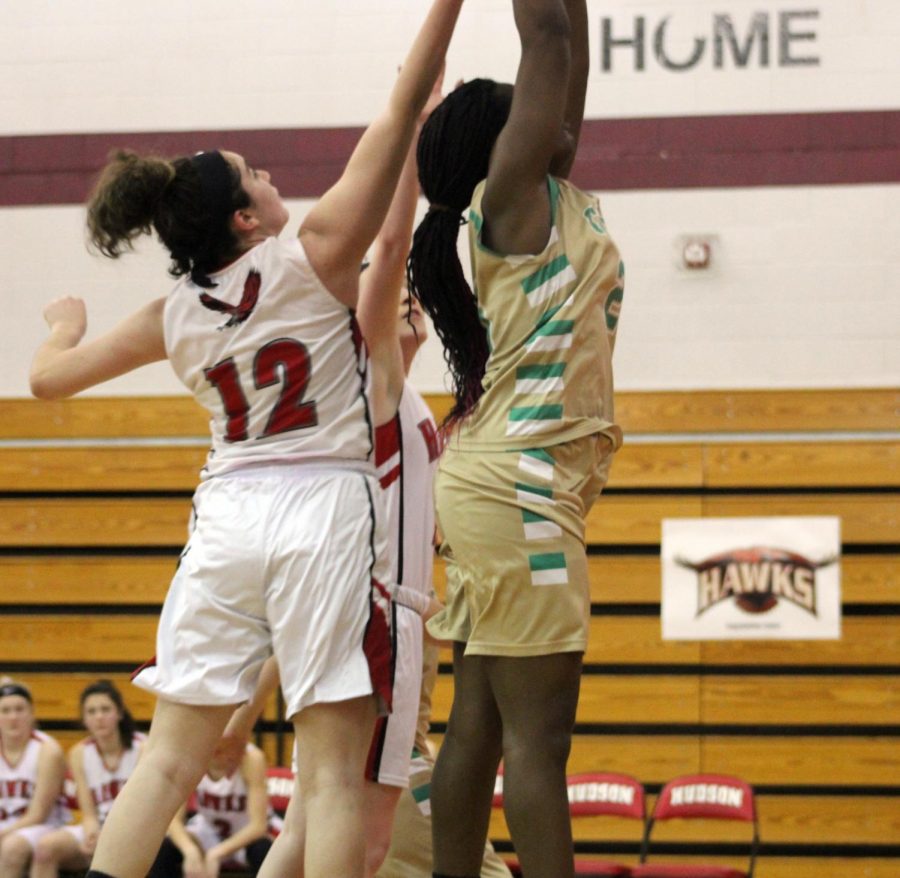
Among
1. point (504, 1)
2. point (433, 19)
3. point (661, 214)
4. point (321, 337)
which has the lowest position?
point (321, 337)

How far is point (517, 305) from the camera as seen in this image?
9.58ft

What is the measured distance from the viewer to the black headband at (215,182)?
3.10 m

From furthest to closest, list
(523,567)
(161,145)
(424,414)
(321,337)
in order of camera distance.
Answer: (161,145) → (424,414) → (321,337) → (523,567)

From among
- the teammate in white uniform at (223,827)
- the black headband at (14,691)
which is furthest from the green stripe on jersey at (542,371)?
the black headband at (14,691)

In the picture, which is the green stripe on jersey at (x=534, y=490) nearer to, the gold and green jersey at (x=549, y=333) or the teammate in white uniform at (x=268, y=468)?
the gold and green jersey at (x=549, y=333)

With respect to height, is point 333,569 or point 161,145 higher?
point 161,145

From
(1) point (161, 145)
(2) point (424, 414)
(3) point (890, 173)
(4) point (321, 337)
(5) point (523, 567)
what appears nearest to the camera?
(5) point (523, 567)

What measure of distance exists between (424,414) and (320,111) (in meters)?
4.87

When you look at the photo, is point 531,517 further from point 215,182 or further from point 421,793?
point 421,793

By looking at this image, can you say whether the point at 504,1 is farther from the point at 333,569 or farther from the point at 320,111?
the point at 333,569

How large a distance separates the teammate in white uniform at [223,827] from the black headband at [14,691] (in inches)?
41.6

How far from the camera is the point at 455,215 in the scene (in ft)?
10.1

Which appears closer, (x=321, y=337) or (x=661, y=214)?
(x=321, y=337)

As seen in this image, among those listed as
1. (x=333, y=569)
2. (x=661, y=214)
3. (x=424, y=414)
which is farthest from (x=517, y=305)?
(x=661, y=214)
